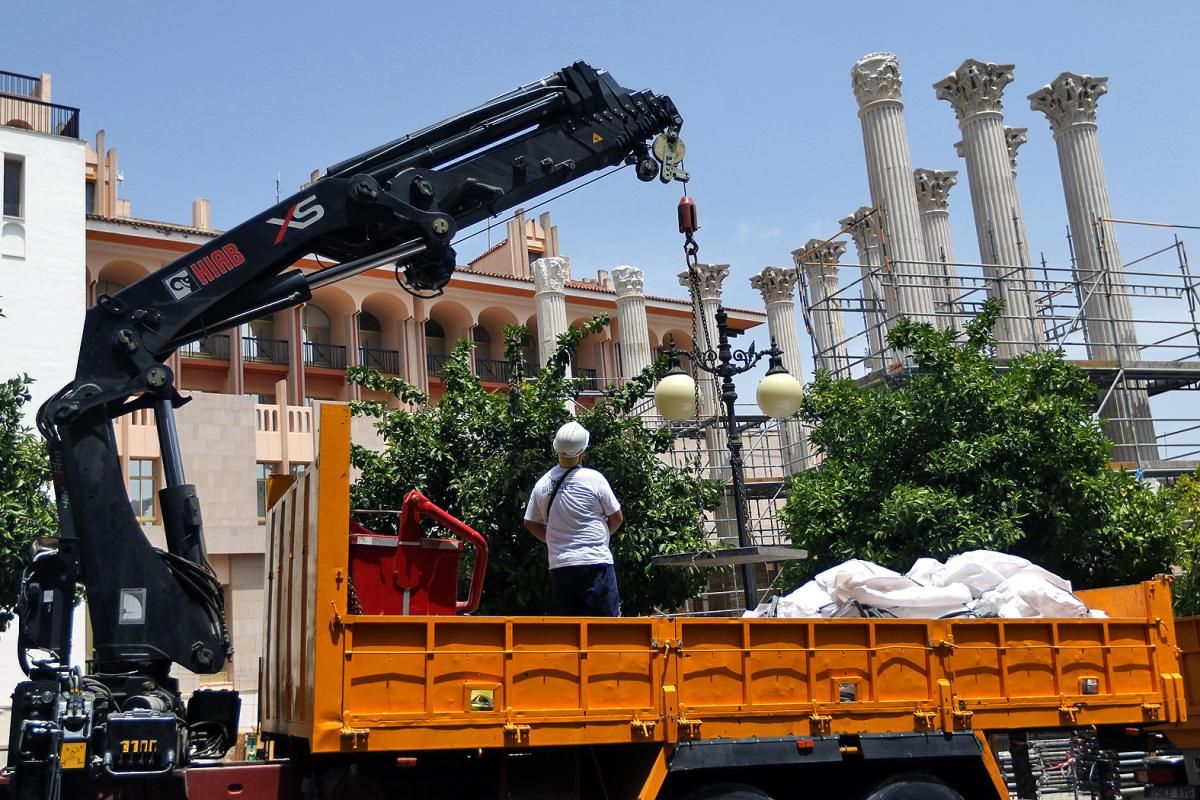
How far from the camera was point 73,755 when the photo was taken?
6680 mm

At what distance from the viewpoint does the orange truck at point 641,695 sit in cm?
666

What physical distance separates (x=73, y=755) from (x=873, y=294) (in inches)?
878

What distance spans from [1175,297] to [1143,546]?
37.6 feet

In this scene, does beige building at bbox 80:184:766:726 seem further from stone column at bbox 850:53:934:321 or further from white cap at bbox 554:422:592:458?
white cap at bbox 554:422:592:458

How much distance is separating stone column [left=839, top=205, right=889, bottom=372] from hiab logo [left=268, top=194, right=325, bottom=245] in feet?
60.8

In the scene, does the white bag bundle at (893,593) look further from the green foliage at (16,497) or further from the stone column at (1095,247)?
the stone column at (1095,247)

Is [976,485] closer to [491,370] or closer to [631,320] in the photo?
[631,320]

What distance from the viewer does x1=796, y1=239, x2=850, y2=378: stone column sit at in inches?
1100

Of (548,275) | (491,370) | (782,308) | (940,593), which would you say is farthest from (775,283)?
(940,593)

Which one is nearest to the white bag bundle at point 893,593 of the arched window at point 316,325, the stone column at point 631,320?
the stone column at point 631,320

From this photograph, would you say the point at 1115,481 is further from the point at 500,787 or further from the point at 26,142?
the point at 26,142

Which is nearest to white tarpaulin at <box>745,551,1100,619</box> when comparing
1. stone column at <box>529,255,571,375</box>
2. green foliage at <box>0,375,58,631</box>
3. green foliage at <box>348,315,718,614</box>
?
green foliage at <box>348,315,718,614</box>

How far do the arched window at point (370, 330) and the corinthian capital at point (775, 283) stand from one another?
49.3ft

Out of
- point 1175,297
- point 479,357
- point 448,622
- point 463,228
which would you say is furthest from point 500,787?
point 479,357
